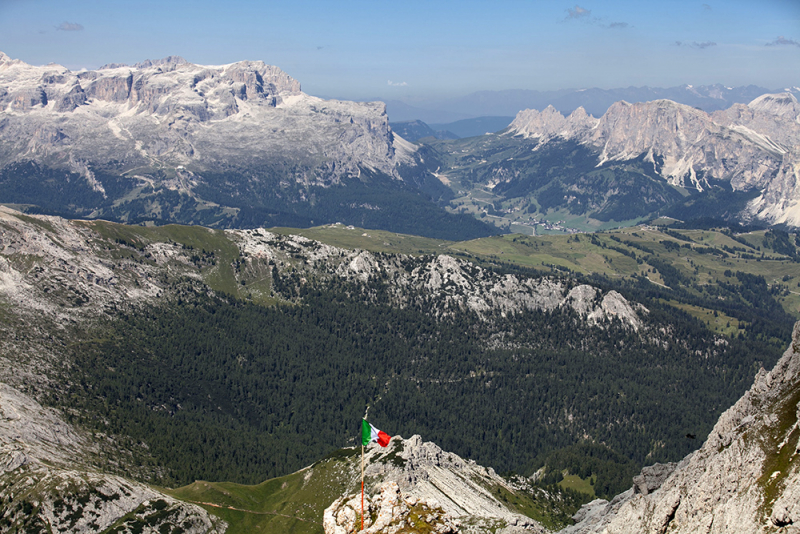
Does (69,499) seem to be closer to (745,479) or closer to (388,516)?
(388,516)

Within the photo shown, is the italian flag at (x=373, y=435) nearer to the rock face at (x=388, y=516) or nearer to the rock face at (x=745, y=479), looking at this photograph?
the rock face at (x=388, y=516)

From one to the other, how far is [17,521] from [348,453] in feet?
286

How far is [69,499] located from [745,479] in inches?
5411

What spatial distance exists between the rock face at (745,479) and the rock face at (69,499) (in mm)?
104996

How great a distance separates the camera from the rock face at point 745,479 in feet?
214

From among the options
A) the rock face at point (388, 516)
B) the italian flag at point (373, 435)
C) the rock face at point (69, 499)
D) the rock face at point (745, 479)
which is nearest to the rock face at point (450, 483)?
the rock face at point (745, 479)

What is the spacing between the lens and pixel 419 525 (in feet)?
210

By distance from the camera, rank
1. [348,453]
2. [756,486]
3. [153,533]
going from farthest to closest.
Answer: [348,453] → [153,533] → [756,486]

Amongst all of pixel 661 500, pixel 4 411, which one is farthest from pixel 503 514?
pixel 4 411

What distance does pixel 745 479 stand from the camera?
70750 millimetres

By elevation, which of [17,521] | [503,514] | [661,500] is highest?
[661,500]

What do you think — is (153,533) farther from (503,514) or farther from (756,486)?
(756,486)

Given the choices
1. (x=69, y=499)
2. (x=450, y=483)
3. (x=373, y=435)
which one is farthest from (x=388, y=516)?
(x=69, y=499)

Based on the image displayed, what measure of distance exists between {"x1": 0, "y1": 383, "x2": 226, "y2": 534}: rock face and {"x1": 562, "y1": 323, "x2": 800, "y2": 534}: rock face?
4134 inches
